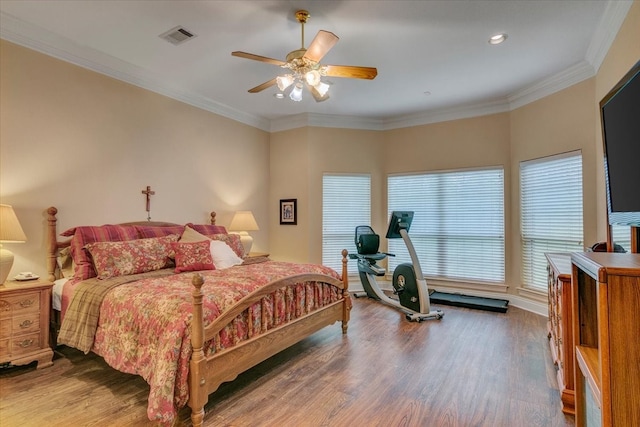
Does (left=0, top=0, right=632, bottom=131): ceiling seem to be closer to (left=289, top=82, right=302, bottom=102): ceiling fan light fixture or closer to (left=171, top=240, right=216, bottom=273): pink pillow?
(left=289, top=82, right=302, bottom=102): ceiling fan light fixture

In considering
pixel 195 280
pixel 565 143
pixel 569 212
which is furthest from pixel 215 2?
pixel 569 212

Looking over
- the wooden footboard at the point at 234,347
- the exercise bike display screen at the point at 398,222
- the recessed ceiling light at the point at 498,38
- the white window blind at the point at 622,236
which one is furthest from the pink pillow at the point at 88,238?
the white window blind at the point at 622,236

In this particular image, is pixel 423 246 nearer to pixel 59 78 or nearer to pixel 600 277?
pixel 600 277

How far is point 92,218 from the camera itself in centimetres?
346

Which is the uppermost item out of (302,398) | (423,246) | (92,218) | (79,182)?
(79,182)

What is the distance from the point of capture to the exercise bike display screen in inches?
169

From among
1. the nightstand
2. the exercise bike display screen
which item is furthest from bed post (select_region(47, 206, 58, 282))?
the exercise bike display screen

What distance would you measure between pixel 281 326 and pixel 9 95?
3.22 meters

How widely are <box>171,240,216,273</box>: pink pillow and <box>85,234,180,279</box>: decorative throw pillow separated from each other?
0.46 feet

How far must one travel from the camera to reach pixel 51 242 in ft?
10.2

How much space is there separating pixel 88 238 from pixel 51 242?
37cm

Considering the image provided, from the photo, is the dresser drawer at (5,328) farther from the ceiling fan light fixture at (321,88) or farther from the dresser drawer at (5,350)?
the ceiling fan light fixture at (321,88)

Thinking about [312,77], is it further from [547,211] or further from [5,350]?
[547,211]

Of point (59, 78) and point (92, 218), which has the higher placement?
point (59, 78)
